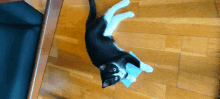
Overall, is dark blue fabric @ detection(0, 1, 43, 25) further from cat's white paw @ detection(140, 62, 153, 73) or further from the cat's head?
cat's white paw @ detection(140, 62, 153, 73)

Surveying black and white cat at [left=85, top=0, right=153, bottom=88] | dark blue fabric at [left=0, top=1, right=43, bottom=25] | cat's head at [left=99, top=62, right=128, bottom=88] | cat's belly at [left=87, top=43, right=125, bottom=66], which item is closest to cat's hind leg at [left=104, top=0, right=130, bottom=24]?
black and white cat at [left=85, top=0, right=153, bottom=88]

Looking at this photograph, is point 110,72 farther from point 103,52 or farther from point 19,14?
point 19,14

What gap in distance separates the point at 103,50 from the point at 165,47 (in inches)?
20.4

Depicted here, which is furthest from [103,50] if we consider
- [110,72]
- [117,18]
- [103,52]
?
[117,18]

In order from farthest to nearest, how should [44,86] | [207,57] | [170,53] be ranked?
[44,86], [170,53], [207,57]

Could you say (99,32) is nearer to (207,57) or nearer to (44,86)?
(207,57)

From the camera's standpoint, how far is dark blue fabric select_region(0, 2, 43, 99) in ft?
3.17

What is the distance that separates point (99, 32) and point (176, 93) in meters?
0.81

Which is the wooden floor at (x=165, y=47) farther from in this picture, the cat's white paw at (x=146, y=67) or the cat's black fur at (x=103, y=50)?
the cat's black fur at (x=103, y=50)

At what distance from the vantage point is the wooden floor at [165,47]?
921 mm

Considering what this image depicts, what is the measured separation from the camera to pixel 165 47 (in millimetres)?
1039

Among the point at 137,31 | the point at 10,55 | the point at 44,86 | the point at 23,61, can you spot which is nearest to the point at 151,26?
the point at 137,31

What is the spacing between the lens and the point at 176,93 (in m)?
1.03

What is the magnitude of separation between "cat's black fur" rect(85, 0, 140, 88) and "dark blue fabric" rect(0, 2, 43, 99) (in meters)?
0.46
